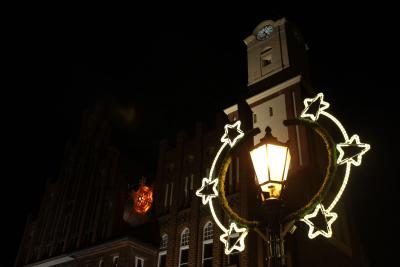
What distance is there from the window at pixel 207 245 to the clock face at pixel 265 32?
13899 millimetres

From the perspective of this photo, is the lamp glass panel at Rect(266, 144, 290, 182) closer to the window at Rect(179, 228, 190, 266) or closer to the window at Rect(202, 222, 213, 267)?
Result: the window at Rect(202, 222, 213, 267)

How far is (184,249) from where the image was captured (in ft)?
76.5

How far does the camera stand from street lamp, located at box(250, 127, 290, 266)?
5852mm

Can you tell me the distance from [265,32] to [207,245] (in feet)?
50.8

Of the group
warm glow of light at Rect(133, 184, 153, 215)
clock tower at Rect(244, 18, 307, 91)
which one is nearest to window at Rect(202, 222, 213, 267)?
warm glow of light at Rect(133, 184, 153, 215)

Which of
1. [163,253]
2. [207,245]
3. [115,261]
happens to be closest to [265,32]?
[207,245]

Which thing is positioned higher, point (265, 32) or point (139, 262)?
point (265, 32)

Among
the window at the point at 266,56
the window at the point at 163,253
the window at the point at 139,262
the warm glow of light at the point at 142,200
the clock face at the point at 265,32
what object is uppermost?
the clock face at the point at 265,32

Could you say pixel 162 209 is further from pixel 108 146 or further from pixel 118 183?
pixel 108 146

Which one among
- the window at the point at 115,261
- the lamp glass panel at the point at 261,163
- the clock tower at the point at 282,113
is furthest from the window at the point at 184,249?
the lamp glass panel at the point at 261,163

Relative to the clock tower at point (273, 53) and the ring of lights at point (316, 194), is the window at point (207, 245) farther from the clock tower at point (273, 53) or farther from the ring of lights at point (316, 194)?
the ring of lights at point (316, 194)

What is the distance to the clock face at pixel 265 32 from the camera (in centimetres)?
2826

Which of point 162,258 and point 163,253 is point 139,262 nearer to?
point 162,258

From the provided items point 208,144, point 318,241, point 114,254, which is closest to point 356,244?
point 318,241
